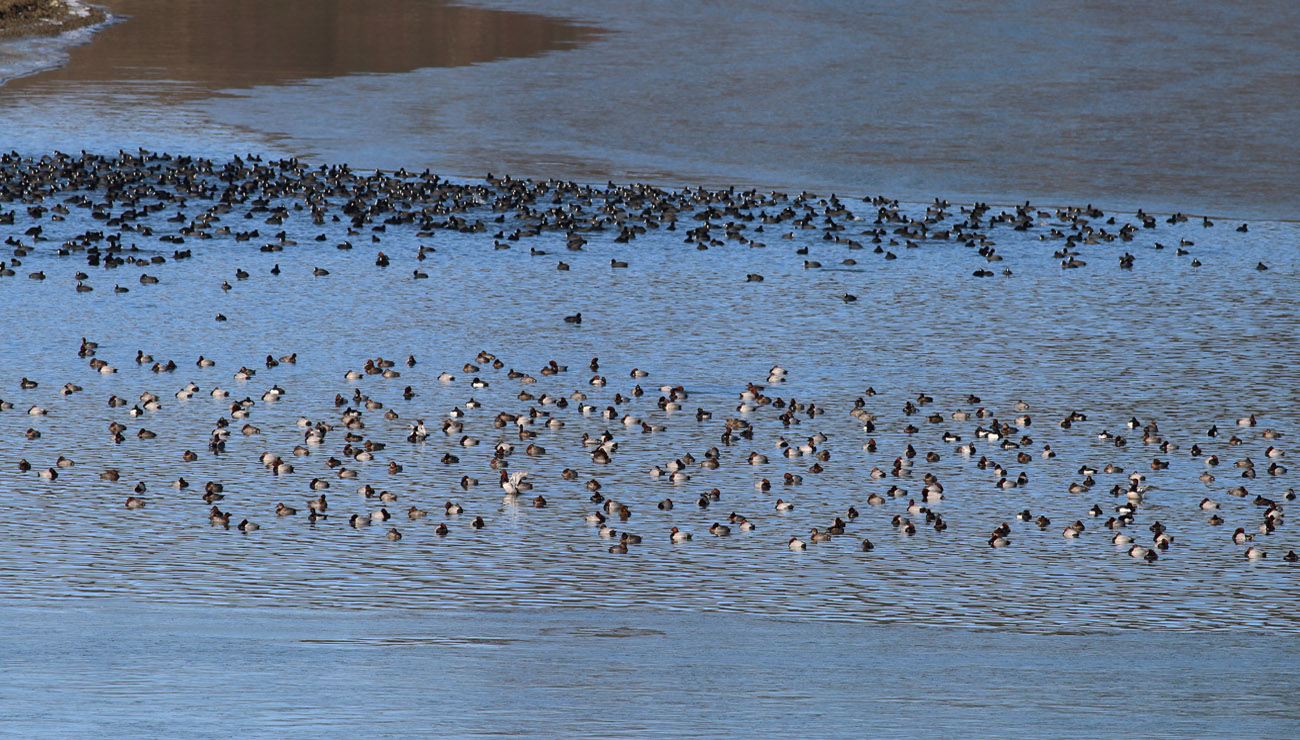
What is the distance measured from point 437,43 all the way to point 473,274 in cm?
3034

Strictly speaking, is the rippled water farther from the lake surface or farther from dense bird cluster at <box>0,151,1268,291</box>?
dense bird cluster at <box>0,151,1268,291</box>

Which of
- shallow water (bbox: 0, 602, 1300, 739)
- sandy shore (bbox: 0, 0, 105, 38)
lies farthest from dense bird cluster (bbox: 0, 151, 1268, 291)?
sandy shore (bbox: 0, 0, 105, 38)

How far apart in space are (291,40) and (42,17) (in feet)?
32.3

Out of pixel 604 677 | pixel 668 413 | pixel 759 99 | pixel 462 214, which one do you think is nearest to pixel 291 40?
pixel 759 99

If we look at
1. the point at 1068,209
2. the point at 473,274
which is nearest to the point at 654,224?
the point at 473,274

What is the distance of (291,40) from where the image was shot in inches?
2012

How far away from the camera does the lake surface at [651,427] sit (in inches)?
364

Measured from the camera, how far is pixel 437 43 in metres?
50.1

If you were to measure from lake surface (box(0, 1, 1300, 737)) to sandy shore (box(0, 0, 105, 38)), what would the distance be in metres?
18.9

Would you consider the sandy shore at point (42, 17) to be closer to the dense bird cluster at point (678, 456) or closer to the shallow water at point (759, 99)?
the shallow water at point (759, 99)

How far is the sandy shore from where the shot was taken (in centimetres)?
5134

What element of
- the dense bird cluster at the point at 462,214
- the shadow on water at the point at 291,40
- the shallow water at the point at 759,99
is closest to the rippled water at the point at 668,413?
the dense bird cluster at the point at 462,214

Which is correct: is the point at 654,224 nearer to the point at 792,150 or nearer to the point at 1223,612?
the point at 792,150

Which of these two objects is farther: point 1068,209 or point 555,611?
point 1068,209
